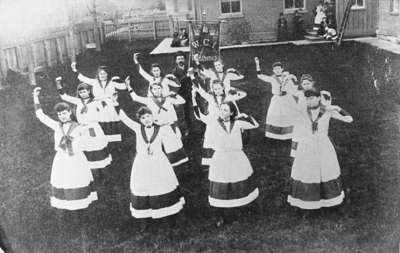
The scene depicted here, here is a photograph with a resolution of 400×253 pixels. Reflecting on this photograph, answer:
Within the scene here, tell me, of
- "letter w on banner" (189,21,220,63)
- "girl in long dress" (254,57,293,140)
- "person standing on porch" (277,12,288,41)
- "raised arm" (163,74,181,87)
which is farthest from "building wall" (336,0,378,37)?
"raised arm" (163,74,181,87)

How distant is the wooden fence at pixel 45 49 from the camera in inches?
152

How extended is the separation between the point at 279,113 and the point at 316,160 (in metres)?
1.21

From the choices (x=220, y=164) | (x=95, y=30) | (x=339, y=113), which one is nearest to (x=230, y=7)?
(x=95, y=30)

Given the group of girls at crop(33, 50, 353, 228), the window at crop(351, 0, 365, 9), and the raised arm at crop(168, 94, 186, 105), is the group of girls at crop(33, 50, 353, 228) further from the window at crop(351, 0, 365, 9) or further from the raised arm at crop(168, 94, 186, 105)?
the window at crop(351, 0, 365, 9)

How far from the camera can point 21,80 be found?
425cm

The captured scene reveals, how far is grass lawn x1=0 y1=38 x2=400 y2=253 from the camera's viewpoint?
2.82 meters

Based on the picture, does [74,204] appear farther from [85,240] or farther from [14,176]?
[14,176]

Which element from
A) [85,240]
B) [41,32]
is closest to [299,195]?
[85,240]

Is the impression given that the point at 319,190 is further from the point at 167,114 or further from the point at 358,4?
the point at 358,4

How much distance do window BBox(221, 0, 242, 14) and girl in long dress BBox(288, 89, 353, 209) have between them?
2.17 meters

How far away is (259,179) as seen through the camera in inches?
135

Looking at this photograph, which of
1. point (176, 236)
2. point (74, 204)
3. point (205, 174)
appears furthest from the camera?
point (205, 174)

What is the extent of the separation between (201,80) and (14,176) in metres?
2.04

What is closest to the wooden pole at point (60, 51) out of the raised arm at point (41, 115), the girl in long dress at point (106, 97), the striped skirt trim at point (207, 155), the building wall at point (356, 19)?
the girl in long dress at point (106, 97)
